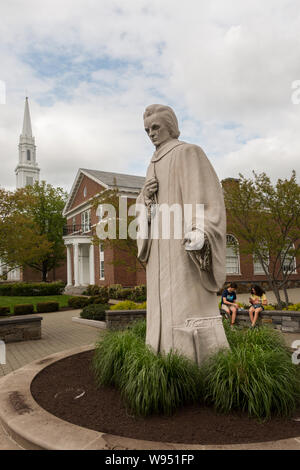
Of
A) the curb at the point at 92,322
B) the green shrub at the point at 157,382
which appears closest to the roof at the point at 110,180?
the curb at the point at 92,322

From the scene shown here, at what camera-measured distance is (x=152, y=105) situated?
13.9ft

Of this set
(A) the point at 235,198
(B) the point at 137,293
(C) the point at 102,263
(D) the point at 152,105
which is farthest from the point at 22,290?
(D) the point at 152,105

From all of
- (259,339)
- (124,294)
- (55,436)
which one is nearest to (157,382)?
(55,436)

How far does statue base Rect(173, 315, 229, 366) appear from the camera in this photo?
11.7 ft

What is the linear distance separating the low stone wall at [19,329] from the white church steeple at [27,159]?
226 ft

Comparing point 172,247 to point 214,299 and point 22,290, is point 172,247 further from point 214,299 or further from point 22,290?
point 22,290

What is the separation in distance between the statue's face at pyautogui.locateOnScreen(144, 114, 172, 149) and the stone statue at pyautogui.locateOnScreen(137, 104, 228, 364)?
1 cm

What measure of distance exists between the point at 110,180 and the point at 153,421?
1014 inches

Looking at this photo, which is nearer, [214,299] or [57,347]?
[214,299]

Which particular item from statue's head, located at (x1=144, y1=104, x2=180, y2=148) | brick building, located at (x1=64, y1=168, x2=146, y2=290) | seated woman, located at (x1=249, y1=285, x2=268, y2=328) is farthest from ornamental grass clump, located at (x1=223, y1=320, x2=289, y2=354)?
brick building, located at (x1=64, y1=168, x2=146, y2=290)

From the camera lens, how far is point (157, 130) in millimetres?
4234

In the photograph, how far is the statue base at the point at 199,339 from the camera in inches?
140
